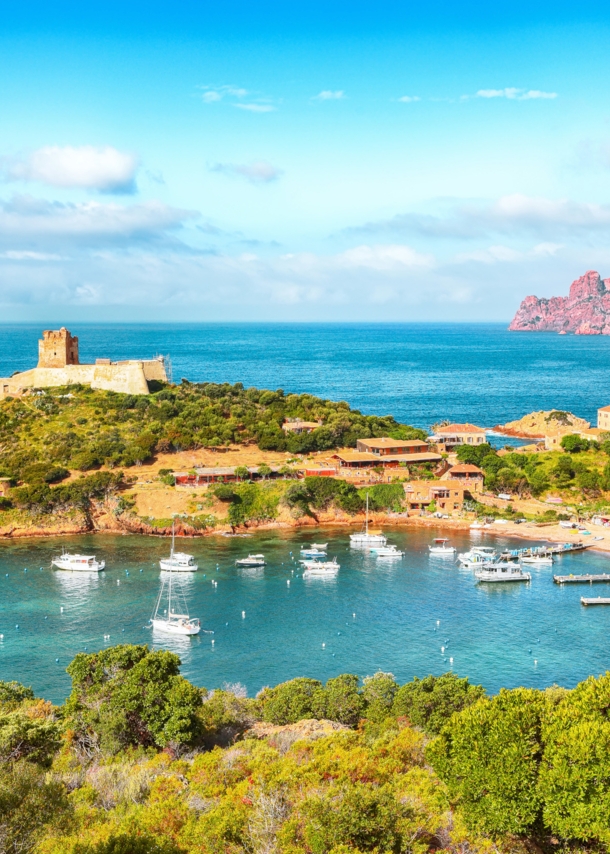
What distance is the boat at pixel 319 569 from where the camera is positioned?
50656 mm

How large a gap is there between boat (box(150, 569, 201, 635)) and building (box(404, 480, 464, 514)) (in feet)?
75.7

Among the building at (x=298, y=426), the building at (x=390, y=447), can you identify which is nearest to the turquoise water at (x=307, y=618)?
the building at (x=390, y=447)

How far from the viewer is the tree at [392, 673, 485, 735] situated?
88.7 ft

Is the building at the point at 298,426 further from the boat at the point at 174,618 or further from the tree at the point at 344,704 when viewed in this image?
the tree at the point at 344,704

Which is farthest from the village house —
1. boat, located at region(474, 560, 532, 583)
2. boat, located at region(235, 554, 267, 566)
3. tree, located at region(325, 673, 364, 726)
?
tree, located at region(325, 673, 364, 726)

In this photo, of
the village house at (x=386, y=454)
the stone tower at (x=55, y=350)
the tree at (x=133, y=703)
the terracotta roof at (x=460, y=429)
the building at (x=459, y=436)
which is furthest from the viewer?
the stone tower at (x=55, y=350)

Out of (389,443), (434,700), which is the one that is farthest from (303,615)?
(389,443)

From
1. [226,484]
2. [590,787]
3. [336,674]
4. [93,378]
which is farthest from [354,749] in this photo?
[93,378]

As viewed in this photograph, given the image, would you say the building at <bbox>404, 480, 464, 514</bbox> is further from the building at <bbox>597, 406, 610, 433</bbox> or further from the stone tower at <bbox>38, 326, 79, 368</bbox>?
the stone tower at <bbox>38, 326, 79, 368</bbox>

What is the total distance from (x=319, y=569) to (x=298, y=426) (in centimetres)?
2894

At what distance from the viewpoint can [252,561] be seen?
52312 millimetres

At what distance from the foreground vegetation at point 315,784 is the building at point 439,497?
38.5 m

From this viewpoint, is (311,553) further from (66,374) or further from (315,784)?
(66,374)

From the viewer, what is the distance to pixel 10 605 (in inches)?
1784
